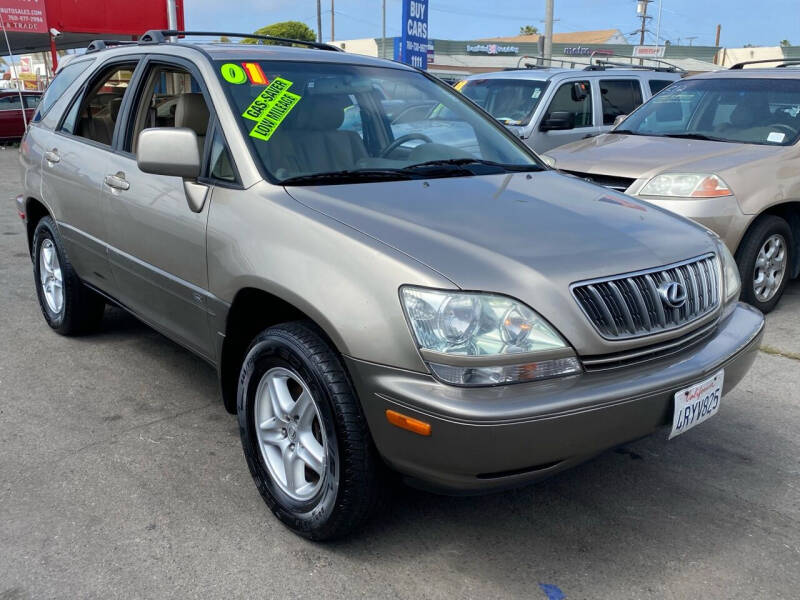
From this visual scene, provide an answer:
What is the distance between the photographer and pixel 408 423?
2.23 m

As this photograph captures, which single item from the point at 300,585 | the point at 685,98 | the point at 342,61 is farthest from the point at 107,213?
the point at 685,98

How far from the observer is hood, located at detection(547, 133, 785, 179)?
210 inches

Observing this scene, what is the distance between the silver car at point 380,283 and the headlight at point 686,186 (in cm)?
170

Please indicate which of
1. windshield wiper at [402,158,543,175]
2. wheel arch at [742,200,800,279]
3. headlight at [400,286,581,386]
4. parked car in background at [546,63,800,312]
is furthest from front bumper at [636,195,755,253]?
headlight at [400,286,581,386]

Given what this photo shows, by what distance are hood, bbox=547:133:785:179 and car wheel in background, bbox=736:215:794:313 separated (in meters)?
0.49

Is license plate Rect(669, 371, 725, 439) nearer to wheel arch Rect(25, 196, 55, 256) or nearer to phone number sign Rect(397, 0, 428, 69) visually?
wheel arch Rect(25, 196, 55, 256)

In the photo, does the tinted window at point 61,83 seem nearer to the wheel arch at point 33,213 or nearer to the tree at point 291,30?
the wheel arch at point 33,213

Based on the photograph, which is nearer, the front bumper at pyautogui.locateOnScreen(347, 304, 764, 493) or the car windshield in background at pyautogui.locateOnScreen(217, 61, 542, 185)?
the front bumper at pyautogui.locateOnScreen(347, 304, 764, 493)

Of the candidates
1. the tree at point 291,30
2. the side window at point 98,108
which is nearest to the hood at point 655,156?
the side window at point 98,108

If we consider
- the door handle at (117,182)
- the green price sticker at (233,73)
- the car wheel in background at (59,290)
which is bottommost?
→ the car wheel in background at (59,290)

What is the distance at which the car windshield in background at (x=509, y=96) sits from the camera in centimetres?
848

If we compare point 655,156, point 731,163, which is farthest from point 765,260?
point 655,156

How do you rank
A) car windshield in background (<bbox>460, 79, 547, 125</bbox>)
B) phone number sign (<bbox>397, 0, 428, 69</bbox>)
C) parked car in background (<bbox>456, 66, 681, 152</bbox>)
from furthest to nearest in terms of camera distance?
phone number sign (<bbox>397, 0, 428, 69</bbox>) → car windshield in background (<bbox>460, 79, 547, 125</bbox>) → parked car in background (<bbox>456, 66, 681, 152</bbox>)

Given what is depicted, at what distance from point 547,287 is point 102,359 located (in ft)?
10.2
